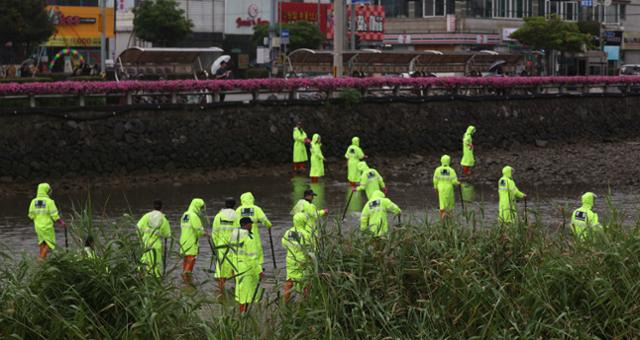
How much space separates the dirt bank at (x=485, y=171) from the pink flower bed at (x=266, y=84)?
2.57 m

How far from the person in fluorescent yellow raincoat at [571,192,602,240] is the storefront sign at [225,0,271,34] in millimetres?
47030

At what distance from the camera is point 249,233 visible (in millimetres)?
13961

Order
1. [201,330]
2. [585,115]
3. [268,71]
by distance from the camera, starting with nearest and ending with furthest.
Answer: [201,330]
[585,115]
[268,71]

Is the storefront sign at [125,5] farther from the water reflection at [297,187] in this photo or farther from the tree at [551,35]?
the water reflection at [297,187]

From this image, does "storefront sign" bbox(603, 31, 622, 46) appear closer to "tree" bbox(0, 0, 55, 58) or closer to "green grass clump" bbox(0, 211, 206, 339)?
"tree" bbox(0, 0, 55, 58)

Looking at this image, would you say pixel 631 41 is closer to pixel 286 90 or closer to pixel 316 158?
pixel 286 90

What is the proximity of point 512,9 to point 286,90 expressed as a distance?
1550 inches

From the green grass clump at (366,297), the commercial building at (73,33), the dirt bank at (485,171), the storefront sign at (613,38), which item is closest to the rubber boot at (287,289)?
the green grass clump at (366,297)

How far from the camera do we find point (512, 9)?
230ft

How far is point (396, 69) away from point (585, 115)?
7627 mm

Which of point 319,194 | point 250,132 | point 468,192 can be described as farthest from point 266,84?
point 468,192

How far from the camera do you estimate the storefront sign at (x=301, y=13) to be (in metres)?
64.0

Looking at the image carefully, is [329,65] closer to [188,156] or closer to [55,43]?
[188,156]

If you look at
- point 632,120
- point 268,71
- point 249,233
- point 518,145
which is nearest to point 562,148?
point 518,145
